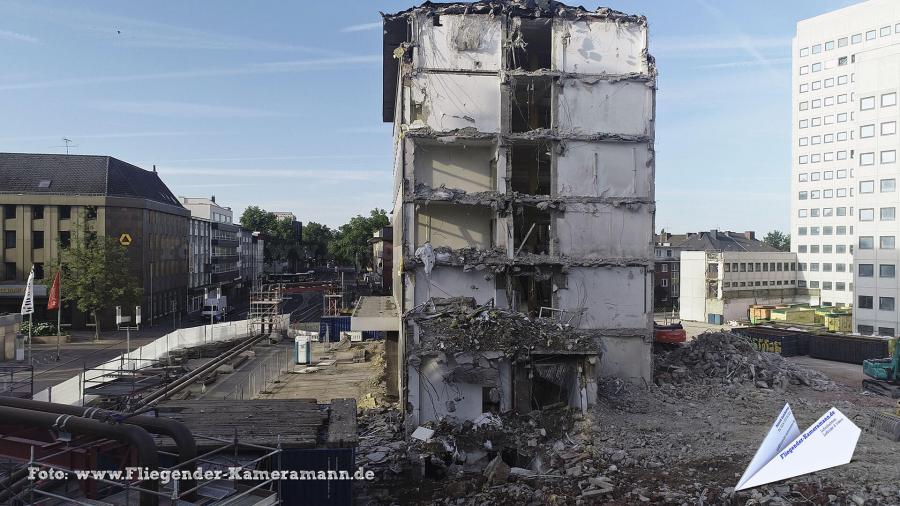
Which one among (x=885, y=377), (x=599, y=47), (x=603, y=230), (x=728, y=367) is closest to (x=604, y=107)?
(x=599, y=47)

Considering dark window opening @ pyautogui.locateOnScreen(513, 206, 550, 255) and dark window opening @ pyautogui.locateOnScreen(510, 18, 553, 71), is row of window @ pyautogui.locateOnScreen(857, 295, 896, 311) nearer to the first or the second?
dark window opening @ pyautogui.locateOnScreen(513, 206, 550, 255)

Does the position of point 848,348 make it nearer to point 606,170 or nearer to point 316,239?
point 606,170

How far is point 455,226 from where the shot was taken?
96.4ft

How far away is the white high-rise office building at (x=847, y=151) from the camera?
52.0m

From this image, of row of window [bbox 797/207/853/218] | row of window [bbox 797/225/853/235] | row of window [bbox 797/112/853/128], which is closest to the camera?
row of window [bbox 797/225/853/235]

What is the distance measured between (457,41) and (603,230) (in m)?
11.7

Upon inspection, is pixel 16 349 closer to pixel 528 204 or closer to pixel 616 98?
pixel 528 204

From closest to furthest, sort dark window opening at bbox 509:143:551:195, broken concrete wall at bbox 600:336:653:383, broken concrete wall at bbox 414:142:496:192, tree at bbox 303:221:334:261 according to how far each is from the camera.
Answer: broken concrete wall at bbox 600:336:653:383 → broken concrete wall at bbox 414:142:496:192 → dark window opening at bbox 509:143:551:195 → tree at bbox 303:221:334:261

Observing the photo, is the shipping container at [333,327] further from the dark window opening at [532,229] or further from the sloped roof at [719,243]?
the sloped roof at [719,243]

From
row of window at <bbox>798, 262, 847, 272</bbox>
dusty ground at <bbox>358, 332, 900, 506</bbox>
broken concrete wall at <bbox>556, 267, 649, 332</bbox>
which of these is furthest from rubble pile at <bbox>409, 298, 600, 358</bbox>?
row of window at <bbox>798, 262, 847, 272</bbox>

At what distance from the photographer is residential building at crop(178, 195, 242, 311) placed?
69.9m

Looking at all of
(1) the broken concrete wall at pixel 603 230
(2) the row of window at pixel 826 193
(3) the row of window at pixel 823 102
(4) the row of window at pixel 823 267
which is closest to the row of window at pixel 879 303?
(4) the row of window at pixel 823 267

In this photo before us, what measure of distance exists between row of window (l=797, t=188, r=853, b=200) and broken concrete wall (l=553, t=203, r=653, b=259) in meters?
60.8

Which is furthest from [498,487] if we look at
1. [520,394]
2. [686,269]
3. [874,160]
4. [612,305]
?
[686,269]
